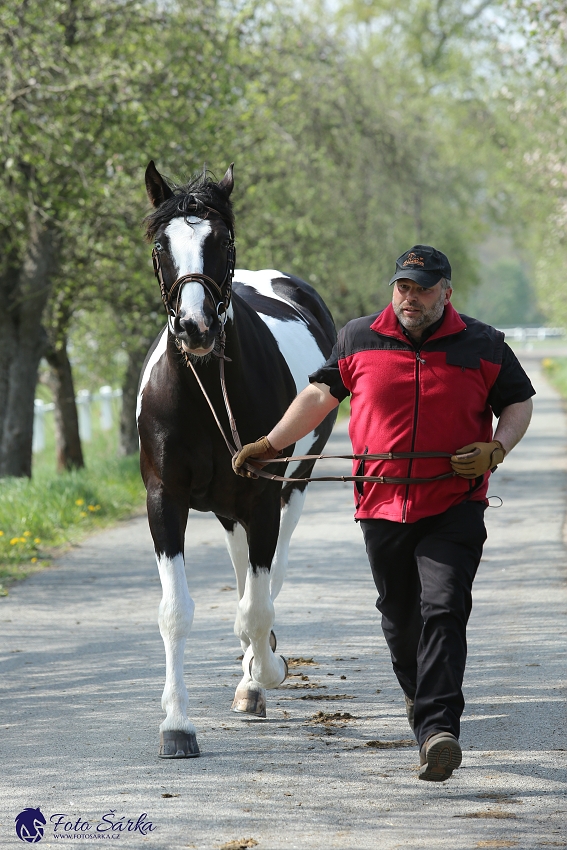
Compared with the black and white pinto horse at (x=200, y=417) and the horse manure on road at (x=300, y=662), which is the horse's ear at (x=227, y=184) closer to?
the black and white pinto horse at (x=200, y=417)

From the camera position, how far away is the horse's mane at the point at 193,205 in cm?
477

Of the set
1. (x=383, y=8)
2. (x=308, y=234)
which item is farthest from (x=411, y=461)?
(x=383, y=8)

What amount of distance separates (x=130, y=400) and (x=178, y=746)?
12957mm

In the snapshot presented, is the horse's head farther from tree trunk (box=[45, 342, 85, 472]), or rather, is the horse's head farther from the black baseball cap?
tree trunk (box=[45, 342, 85, 472])

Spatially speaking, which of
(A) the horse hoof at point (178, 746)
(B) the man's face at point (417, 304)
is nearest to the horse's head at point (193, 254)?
(B) the man's face at point (417, 304)

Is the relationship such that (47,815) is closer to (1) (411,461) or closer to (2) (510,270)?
(1) (411,461)

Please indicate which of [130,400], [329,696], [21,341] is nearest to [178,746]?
[329,696]

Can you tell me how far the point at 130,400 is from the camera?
17.3 metres

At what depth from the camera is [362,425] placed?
14.7ft

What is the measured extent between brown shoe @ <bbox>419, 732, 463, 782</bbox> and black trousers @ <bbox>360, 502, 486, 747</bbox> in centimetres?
7

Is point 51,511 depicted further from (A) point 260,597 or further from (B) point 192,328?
(B) point 192,328

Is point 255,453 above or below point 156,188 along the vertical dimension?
below

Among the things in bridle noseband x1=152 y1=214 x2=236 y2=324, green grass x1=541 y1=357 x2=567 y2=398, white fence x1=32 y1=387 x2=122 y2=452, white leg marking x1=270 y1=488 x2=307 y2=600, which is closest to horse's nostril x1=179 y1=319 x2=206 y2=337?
bridle noseband x1=152 y1=214 x2=236 y2=324

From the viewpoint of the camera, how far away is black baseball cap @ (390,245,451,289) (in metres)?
4.27
